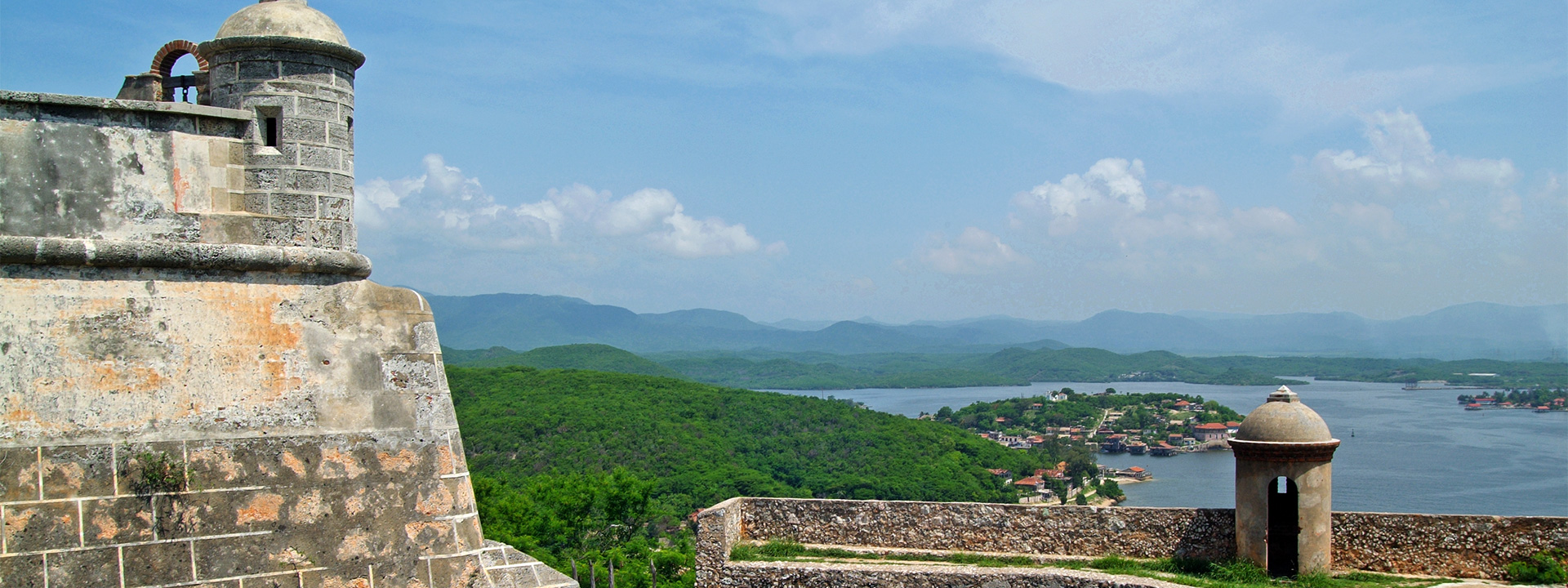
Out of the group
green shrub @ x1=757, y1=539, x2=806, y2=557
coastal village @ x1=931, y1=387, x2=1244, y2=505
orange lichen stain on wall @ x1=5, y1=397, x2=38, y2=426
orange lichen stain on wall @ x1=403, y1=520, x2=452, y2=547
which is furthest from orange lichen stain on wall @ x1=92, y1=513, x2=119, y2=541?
coastal village @ x1=931, y1=387, x2=1244, y2=505

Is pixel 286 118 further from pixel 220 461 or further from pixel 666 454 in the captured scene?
pixel 666 454

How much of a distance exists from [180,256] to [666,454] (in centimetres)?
5099

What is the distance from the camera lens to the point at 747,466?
59.3 meters

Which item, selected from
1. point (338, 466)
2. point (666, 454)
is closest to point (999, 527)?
point (338, 466)

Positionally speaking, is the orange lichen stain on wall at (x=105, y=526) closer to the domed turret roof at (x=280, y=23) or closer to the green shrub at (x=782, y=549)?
the domed turret roof at (x=280, y=23)

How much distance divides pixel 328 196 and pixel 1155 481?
218 feet

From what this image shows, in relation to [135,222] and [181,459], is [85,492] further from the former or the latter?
[135,222]

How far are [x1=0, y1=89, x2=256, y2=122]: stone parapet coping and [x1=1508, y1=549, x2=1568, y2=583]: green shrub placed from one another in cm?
1212

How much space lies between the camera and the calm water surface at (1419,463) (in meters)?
56.5

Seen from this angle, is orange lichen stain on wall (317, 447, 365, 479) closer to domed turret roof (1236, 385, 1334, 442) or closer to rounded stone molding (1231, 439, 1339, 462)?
rounded stone molding (1231, 439, 1339, 462)

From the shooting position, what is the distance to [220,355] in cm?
552

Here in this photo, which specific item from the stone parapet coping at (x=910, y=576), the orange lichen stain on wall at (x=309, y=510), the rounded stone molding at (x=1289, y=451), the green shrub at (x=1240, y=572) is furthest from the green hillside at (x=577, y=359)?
the orange lichen stain on wall at (x=309, y=510)

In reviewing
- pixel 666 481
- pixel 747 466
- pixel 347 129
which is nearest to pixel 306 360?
pixel 347 129

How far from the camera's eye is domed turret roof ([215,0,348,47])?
579 cm
